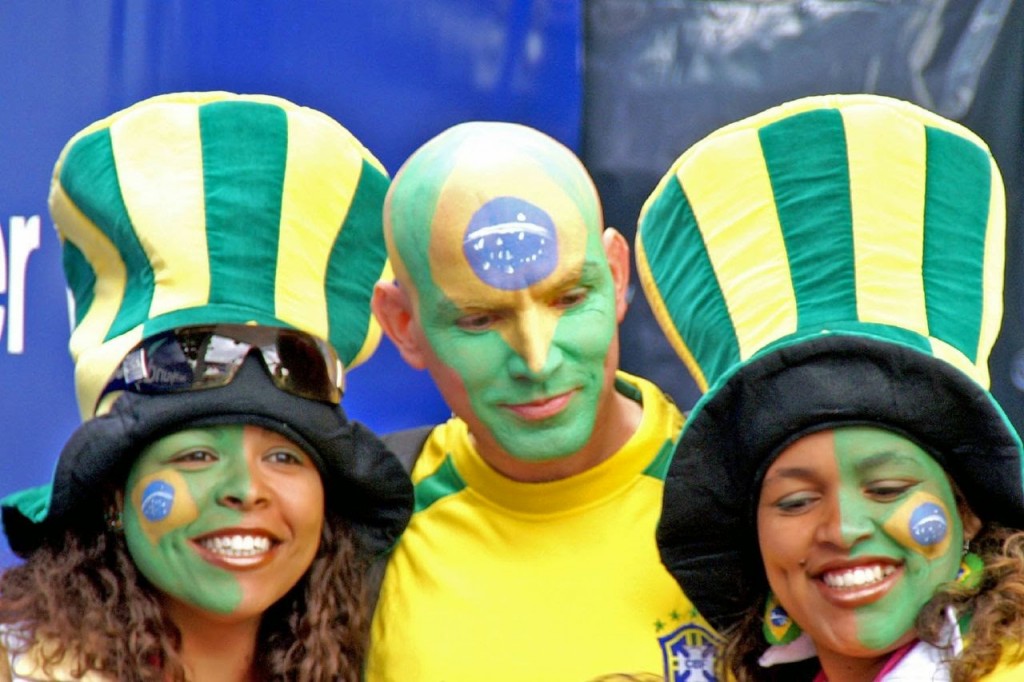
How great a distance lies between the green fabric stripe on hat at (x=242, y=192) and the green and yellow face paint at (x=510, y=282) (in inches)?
10.8

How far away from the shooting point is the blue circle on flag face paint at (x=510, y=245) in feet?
11.7

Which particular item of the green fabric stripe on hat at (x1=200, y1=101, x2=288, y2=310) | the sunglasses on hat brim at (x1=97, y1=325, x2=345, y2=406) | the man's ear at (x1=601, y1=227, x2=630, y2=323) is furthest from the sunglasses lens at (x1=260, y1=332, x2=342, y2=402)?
the man's ear at (x1=601, y1=227, x2=630, y2=323)

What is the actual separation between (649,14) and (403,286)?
1529 millimetres

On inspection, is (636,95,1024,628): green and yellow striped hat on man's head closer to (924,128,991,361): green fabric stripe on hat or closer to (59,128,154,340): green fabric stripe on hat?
(924,128,991,361): green fabric stripe on hat

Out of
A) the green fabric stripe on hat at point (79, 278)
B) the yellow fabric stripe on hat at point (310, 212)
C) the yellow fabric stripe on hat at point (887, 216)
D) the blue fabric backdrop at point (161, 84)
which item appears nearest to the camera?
the yellow fabric stripe on hat at point (887, 216)

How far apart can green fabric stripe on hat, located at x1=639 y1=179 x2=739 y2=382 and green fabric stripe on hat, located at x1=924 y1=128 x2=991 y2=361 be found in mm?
371

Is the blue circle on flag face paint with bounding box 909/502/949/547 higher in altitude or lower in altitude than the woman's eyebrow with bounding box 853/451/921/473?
lower

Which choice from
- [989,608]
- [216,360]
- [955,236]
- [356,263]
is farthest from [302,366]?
[989,608]

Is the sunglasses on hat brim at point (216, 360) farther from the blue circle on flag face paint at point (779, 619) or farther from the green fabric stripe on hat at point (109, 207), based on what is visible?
the blue circle on flag face paint at point (779, 619)

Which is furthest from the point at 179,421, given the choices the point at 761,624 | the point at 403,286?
the point at 761,624

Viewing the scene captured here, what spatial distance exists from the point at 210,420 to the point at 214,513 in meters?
0.18

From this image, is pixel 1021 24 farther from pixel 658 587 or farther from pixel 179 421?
pixel 179 421

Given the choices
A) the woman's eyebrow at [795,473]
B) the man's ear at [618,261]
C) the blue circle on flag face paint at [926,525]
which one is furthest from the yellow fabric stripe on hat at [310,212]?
the blue circle on flag face paint at [926,525]

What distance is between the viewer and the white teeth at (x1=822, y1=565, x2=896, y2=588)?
3.25m
